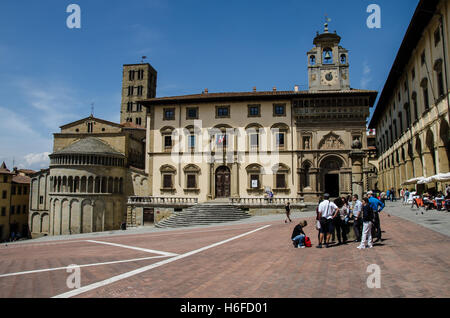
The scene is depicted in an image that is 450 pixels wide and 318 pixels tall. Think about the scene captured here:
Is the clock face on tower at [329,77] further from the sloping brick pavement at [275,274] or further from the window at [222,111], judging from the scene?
the sloping brick pavement at [275,274]

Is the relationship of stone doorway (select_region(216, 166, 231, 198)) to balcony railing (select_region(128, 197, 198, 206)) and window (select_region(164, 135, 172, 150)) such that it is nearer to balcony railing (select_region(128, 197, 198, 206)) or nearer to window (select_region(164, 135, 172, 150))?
balcony railing (select_region(128, 197, 198, 206))

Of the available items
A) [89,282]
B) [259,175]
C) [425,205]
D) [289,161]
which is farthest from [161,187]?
[89,282]

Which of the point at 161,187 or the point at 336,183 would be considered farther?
the point at 161,187

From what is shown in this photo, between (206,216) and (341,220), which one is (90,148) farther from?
(341,220)

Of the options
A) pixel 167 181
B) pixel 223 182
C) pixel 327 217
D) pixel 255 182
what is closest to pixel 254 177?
pixel 255 182

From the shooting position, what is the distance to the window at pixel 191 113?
126ft

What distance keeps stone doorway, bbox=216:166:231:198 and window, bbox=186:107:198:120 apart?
7.11 meters

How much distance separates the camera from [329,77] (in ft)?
120

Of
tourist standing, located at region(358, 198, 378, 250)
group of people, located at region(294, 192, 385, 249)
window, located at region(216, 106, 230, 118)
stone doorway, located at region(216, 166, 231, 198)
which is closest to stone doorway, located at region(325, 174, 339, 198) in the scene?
stone doorway, located at region(216, 166, 231, 198)

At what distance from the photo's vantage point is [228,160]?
37031 millimetres

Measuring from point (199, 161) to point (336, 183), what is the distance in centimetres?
1567

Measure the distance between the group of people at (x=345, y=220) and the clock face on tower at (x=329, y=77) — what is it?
26673 millimetres

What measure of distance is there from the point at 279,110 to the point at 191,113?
34.4 ft
